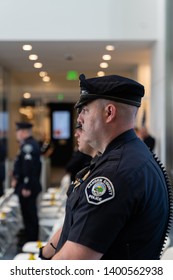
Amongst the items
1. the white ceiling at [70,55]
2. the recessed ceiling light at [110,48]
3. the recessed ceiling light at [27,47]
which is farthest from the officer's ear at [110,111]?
the recessed ceiling light at [110,48]

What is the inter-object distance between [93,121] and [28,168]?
3.67 m

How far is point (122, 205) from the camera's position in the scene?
3.01 feet

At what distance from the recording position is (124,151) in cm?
98

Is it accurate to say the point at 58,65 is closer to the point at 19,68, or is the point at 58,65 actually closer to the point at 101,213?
the point at 19,68

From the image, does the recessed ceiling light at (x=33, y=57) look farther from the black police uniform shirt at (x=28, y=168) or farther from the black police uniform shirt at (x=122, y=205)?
the black police uniform shirt at (x=122, y=205)

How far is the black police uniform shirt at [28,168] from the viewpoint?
4.64 m

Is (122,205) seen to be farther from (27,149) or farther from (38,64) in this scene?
(38,64)

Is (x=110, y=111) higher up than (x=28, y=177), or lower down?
higher up

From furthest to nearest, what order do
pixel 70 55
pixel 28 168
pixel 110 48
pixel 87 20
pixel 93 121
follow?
pixel 70 55
pixel 110 48
pixel 87 20
pixel 28 168
pixel 93 121

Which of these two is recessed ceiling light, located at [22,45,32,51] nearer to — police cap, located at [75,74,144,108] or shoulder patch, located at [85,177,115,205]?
police cap, located at [75,74,144,108]

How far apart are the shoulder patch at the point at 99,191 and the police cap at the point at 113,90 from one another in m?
0.18

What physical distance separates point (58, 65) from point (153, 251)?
16.2ft

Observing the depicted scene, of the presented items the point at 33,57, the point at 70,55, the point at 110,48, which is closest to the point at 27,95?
the point at 70,55
